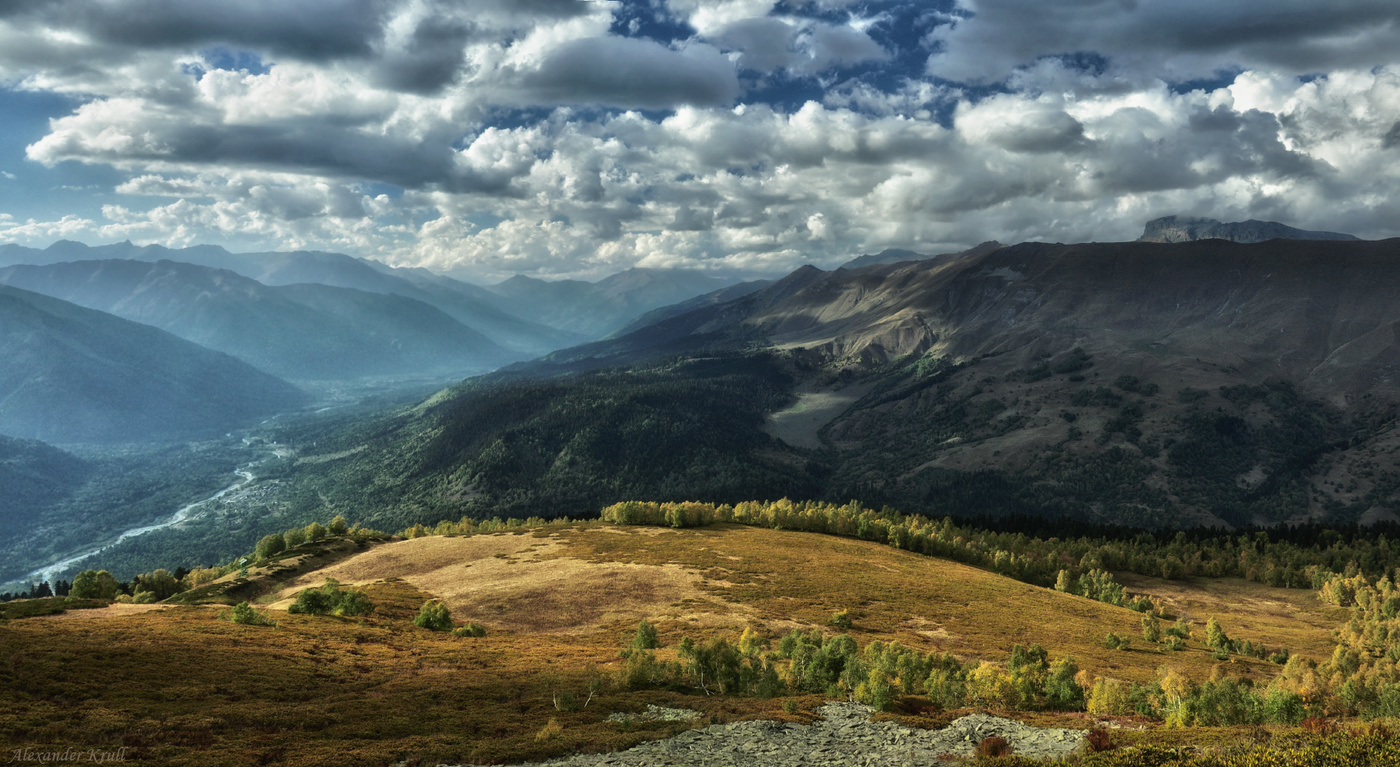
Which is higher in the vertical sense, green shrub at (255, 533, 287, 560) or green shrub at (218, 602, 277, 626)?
green shrub at (218, 602, 277, 626)

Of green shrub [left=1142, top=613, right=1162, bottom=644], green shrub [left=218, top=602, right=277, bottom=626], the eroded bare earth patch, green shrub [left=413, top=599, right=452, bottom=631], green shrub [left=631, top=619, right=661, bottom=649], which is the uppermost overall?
green shrub [left=218, top=602, right=277, bottom=626]

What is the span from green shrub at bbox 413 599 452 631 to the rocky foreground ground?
1449 inches

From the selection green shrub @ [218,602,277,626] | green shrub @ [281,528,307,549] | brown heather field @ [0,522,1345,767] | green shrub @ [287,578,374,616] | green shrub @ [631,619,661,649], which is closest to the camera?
brown heather field @ [0,522,1345,767]

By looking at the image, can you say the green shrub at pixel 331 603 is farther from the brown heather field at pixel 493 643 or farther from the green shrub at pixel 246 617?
the green shrub at pixel 246 617

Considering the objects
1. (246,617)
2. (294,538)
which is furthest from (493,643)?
(294,538)

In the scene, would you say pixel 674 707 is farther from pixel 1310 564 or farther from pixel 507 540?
pixel 1310 564

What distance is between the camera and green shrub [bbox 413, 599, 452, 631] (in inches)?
2655

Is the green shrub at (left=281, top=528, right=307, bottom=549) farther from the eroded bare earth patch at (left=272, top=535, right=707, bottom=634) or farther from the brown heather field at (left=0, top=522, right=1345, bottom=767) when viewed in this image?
the brown heather field at (left=0, top=522, right=1345, bottom=767)

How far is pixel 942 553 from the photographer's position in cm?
14275

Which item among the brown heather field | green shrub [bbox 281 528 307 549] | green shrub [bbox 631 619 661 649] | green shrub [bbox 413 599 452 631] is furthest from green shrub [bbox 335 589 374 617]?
green shrub [bbox 281 528 307 549]

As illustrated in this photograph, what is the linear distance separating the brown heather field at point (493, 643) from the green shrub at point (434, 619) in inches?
63.1

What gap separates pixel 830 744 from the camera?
3616cm

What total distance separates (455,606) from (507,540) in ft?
142

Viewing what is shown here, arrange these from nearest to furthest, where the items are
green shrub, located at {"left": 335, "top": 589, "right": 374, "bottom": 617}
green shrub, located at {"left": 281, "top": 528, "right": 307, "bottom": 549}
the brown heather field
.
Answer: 1. the brown heather field
2. green shrub, located at {"left": 335, "top": 589, "right": 374, "bottom": 617}
3. green shrub, located at {"left": 281, "top": 528, "right": 307, "bottom": 549}
